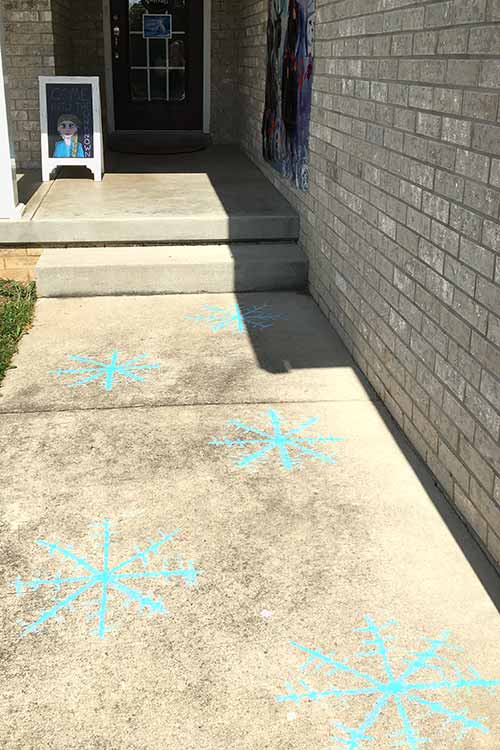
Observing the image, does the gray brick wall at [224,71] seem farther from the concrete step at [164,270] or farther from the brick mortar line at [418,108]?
the brick mortar line at [418,108]

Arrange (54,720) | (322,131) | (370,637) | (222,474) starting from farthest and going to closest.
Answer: (322,131) → (222,474) → (370,637) → (54,720)

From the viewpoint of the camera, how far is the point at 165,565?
9.64 feet

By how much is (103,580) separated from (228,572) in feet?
1.52

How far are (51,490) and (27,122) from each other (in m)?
6.59

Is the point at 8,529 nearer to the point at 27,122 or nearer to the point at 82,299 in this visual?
the point at 82,299

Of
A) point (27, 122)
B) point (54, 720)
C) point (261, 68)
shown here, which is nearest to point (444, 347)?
point (54, 720)

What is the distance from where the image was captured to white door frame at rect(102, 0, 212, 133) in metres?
10.4

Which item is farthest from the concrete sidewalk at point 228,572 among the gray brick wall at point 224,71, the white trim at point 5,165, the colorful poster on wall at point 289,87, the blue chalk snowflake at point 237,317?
the gray brick wall at point 224,71

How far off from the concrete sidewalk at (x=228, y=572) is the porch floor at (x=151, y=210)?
6.54 feet

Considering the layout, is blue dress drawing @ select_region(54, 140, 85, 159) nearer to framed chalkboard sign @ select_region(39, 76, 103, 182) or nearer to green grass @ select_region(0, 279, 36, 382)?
framed chalkboard sign @ select_region(39, 76, 103, 182)

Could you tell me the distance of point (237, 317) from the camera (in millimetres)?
5676

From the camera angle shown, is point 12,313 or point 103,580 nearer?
point 103,580

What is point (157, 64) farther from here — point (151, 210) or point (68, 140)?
point (151, 210)

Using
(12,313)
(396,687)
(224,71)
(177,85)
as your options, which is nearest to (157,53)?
(177,85)
